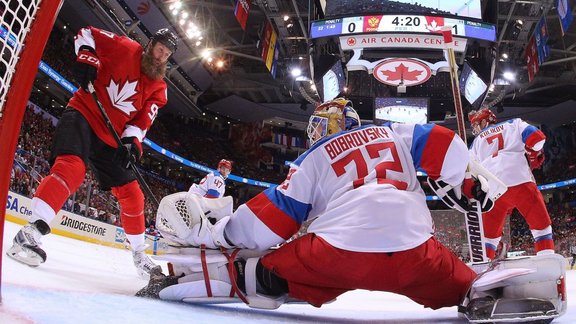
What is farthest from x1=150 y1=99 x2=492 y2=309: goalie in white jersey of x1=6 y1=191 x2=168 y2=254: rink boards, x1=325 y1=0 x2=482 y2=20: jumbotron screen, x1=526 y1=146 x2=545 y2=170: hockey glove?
x1=325 y1=0 x2=482 y2=20: jumbotron screen

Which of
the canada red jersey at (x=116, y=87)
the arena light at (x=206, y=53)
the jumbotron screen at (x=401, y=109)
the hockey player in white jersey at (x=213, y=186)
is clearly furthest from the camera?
the arena light at (x=206, y=53)

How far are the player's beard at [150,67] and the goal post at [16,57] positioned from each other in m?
1.48

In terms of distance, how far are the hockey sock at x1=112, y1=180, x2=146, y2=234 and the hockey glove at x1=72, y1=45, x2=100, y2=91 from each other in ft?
1.86

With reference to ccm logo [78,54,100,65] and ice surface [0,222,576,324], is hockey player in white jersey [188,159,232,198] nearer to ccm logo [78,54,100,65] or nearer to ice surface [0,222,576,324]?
ccm logo [78,54,100,65]

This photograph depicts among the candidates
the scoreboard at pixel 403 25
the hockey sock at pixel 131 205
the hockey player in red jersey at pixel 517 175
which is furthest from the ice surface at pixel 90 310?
the scoreboard at pixel 403 25

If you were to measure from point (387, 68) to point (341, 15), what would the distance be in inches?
55.3

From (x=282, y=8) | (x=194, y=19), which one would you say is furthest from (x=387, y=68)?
(x=194, y=19)

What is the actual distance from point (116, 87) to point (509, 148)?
2828mm

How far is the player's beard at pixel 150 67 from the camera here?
96.8 inches

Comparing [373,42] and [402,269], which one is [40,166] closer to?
[373,42]

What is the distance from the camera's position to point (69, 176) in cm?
205

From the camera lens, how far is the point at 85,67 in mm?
2164

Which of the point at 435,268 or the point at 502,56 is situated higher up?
the point at 502,56

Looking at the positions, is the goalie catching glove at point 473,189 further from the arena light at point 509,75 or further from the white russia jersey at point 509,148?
the arena light at point 509,75
